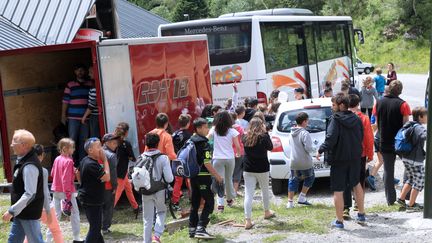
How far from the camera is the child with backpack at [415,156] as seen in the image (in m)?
9.43

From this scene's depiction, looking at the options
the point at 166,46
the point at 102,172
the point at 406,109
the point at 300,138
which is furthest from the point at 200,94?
the point at 102,172

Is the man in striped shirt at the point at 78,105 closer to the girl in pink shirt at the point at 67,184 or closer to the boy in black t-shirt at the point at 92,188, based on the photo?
the girl in pink shirt at the point at 67,184

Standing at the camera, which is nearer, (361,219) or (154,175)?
(154,175)

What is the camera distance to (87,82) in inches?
471

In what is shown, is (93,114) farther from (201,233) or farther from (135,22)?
(135,22)

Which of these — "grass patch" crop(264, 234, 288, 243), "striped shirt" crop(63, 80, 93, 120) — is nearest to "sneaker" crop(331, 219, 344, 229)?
"grass patch" crop(264, 234, 288, 243)

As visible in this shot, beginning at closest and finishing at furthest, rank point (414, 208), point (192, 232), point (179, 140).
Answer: point (192, 232), point (414, 208), point (179, 140)

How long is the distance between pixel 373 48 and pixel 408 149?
50.9 meters

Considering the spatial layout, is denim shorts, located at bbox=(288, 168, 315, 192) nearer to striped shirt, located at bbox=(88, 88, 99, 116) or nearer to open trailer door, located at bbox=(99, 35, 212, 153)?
open trailer door, located at bbox=(99, 35, 212, 153)

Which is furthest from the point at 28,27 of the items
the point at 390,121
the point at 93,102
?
the point at 390,121

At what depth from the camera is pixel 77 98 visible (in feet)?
38.9

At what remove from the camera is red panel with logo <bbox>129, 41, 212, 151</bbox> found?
11.5 metres

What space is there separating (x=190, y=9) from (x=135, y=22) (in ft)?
126

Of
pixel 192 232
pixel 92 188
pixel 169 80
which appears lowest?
pixel 192 232
